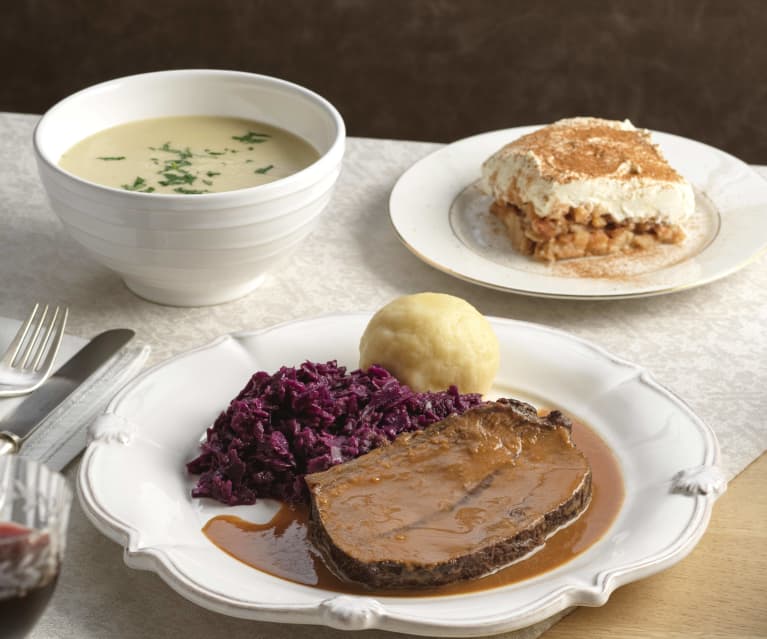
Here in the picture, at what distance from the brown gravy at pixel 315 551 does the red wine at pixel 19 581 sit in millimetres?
458

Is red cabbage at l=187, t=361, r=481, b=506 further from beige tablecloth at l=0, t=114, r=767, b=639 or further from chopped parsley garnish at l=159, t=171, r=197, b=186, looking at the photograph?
chopped parsley garnish at l=159, t=171, r=197, b=186

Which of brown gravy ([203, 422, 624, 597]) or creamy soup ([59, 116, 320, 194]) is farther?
creamy soup ([59, 116, 320, 194])

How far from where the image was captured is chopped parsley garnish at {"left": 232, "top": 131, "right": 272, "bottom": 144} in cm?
274

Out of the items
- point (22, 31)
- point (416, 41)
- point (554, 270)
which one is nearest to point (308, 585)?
point (554, 270)

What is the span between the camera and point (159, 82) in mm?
2805

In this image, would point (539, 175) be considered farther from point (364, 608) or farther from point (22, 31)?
point (22, 31)

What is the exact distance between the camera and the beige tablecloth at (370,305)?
2330mm

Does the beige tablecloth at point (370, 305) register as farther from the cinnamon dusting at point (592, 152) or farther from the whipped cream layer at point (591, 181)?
the cinnamon dusting at point (592, 152)

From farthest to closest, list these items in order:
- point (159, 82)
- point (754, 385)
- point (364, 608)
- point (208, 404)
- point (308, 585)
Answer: point (159, 82), point (754, 385), point (208, 404), point (308, 585), point (364, 608)

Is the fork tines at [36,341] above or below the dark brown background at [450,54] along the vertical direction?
A: above

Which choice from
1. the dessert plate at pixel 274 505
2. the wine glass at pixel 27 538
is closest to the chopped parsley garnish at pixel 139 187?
the dessert plate at pixel 274 505

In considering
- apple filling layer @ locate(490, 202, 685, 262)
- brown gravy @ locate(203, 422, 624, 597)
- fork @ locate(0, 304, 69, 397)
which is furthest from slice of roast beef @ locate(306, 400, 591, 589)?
apple filling layer @ locate(490, 202, 685, 262)

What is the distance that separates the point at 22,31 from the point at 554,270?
3.93 meters

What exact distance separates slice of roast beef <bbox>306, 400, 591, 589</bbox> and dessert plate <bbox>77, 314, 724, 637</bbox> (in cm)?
5
